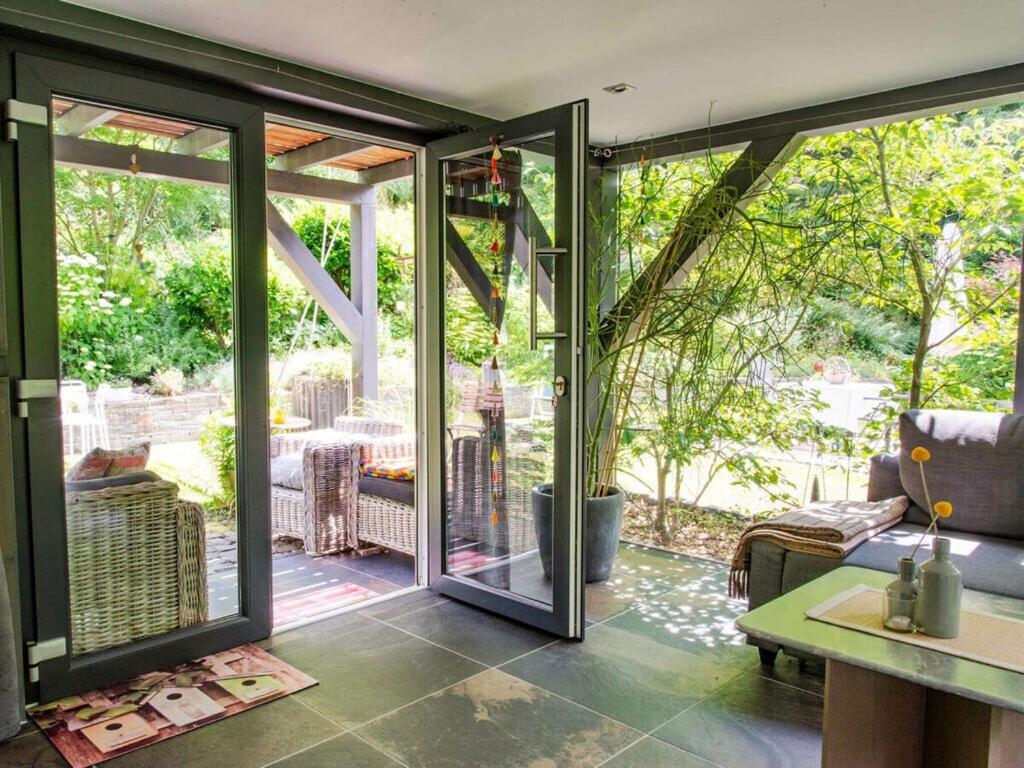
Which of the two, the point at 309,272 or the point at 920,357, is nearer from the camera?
the point at 920,357

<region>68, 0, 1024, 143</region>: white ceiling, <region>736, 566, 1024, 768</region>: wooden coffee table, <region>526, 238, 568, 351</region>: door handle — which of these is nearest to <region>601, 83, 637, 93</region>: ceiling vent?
<region>68, 0, 1024, 143</region>: white ceiling

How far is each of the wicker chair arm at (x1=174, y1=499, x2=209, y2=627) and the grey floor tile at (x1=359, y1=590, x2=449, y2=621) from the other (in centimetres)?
77

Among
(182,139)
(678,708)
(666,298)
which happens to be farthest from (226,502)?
(666,298)

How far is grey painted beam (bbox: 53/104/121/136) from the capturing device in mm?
2688

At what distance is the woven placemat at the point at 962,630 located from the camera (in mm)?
1651

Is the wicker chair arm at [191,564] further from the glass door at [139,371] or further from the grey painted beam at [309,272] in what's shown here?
the grey painted beam at [309,272]

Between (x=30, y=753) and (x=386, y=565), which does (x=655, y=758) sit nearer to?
(x=30, y=753)

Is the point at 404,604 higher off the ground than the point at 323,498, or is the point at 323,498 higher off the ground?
the point at 323,498

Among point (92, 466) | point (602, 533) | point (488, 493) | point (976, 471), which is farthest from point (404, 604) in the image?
point (976, 471)

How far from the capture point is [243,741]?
245 centimetres

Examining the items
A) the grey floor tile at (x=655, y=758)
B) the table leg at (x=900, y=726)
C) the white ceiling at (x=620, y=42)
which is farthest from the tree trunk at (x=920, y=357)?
the grey floor tile at (x=655, y=758)

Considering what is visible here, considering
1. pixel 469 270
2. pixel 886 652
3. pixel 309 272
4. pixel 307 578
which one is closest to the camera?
pixel 886 652

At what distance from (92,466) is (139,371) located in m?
0.38

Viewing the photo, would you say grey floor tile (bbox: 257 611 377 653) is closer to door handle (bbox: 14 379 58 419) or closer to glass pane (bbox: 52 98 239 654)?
glass pane (bbox: 52 98 239 654)
